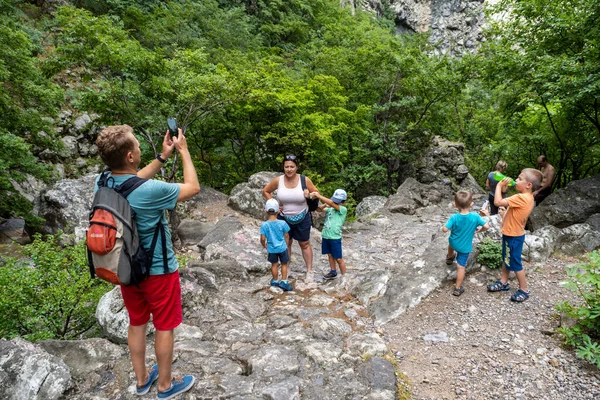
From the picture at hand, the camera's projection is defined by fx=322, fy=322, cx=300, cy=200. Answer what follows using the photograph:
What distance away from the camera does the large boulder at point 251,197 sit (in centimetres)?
1053

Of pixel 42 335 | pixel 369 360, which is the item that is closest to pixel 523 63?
pixel 369 360

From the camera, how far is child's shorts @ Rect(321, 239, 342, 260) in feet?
17.6

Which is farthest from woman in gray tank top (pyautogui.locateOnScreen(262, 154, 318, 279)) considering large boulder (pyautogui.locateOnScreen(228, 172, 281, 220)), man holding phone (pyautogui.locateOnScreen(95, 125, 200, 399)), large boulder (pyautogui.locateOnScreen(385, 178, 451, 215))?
large boulder (pyautogui.locateOnScreen(385, 178, 451, 215))

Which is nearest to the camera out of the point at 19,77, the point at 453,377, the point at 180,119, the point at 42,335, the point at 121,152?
the point at 121,152

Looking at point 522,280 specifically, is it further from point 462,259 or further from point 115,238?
point 115,238

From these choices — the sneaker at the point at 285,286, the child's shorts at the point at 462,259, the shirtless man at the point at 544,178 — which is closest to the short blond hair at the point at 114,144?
the sneaker at the point at 285,286

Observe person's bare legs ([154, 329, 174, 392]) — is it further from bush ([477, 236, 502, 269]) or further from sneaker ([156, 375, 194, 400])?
bush ([477, 236, 502, 269])

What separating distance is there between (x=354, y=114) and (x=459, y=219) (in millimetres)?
9724

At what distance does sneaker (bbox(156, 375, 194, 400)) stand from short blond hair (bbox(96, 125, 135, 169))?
1807 millimetres

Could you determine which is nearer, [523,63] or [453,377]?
[453,377]

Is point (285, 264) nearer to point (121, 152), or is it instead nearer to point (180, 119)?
point (121, 152)

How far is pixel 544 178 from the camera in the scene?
8.85 metres

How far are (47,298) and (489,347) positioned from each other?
5.44 meters

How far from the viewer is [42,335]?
3.84 metres
